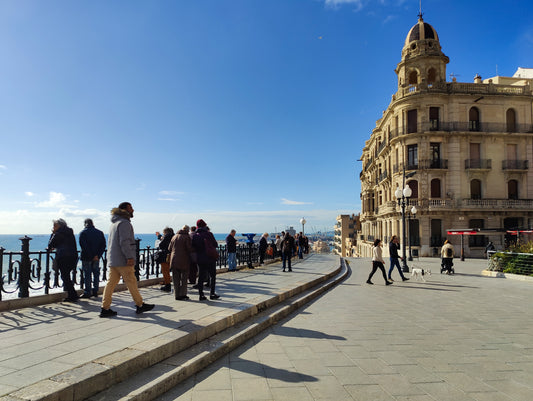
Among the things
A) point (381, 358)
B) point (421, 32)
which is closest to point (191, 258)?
point (381, 358)

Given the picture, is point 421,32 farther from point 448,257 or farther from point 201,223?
point 201,223

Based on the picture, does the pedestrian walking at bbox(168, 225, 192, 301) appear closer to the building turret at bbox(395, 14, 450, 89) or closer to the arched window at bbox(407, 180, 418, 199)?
the arched window at bbox(407, 180, 418, 199)

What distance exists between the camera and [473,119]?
32062 mm

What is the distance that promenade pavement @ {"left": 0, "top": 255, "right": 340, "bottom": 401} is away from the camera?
9.77ft

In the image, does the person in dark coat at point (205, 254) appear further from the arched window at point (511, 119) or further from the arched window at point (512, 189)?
the arched window at point (511, 119)

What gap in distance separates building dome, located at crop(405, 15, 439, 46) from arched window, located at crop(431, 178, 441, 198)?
14.9 metres

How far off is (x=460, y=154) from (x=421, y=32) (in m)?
13.4

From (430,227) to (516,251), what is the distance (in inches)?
642

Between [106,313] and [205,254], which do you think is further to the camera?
→ [205,254]

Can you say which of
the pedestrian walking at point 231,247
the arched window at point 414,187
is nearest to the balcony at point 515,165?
the arched window at point 414,187

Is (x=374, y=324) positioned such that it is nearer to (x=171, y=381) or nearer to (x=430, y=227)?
(x=171, y=381)

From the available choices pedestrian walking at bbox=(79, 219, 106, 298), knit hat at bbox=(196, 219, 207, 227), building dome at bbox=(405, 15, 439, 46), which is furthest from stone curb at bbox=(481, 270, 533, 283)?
building dome at bbox=(405, 15, 439, 46)

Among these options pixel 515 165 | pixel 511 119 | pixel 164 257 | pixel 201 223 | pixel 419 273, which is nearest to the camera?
pixel 201 223

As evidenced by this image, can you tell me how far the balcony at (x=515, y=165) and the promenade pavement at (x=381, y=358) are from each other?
2984cm
